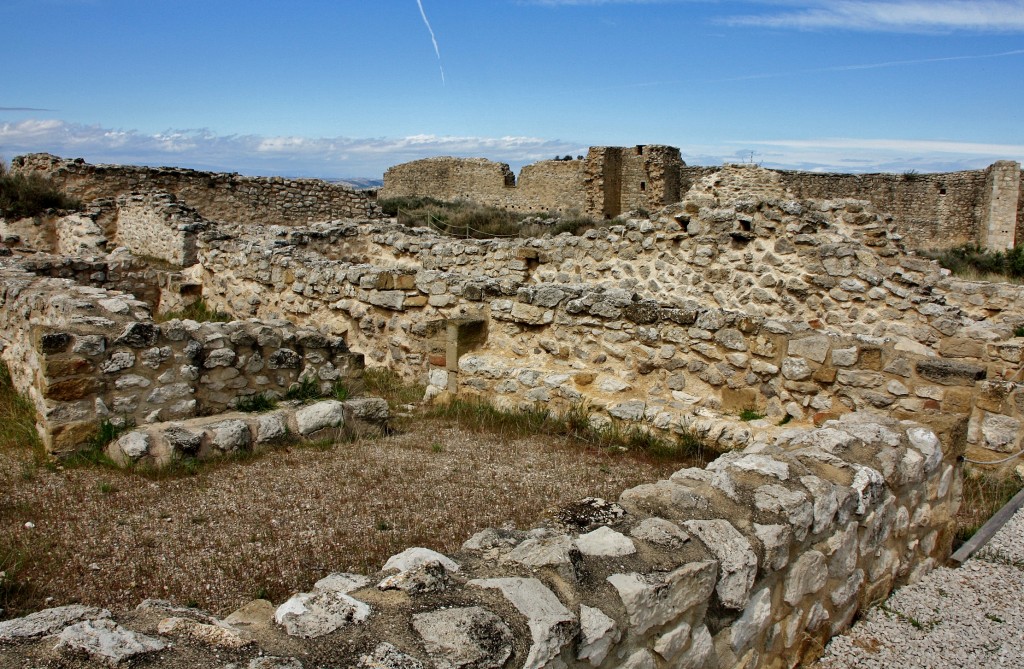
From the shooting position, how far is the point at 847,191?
26859 millimetres

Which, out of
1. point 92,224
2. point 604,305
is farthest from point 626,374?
point 92,224

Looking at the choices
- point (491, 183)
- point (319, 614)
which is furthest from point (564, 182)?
point (319, 614)

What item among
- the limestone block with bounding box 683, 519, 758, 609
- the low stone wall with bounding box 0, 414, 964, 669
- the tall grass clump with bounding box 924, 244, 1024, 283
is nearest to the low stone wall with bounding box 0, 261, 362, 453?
the low stone wall with bounding box 0, 414, 964, 669

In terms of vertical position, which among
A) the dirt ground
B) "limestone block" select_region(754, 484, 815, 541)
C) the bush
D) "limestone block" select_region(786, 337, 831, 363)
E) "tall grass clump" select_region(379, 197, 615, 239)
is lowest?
the dirt ground

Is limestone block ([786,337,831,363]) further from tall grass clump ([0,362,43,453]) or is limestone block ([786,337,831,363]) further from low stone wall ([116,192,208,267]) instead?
low stone wall ([116,192,208,267])

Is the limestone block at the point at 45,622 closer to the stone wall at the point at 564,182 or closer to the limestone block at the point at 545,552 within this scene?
the limestone block at the point at 545,552

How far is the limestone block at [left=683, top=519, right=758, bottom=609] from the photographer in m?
2.50

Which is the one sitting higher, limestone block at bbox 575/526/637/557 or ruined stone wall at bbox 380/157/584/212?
ruined stone wall at bbox 380/157/584/212

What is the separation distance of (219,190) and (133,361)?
15703 millimetres

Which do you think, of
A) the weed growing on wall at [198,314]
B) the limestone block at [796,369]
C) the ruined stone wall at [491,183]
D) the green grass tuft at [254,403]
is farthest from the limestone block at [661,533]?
the ruined stone wall at [491,183]

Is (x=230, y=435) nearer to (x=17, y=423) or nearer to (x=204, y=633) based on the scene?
(x=17, y=423)

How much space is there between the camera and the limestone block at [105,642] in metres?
1.69

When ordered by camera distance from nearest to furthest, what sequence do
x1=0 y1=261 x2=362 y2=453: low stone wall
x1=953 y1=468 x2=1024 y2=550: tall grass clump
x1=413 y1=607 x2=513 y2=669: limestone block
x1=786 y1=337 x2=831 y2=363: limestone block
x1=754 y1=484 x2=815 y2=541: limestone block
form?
x1=413 y1=607 x2=513 y2=669: limestone block
x1=754 y1=484 x2=815 y2=541: limestone block
x1=953 y1=468 x2=1024 y2=550: tall grass clump
x1=0 y1=261 x2=362 y2=453: low stone wall
x1=786 y1=337 x2=831 y2=363: limestone block

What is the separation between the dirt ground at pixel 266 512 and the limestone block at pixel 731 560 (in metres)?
0.63
